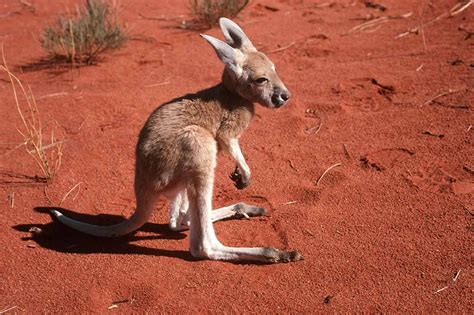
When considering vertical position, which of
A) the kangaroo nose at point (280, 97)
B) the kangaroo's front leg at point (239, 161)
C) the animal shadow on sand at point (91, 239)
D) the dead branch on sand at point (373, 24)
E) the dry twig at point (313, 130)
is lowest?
the animal shadow on sand at point (91, 239)

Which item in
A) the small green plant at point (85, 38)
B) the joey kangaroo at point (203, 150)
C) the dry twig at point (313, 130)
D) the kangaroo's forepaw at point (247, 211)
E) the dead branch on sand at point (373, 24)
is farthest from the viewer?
the dead branch on sand at point (373, 24)

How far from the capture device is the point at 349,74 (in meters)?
6.30

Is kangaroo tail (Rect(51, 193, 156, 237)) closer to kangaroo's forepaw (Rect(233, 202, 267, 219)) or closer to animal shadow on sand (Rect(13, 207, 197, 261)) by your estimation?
animal shadow on sand (Rect(13, 207, 197, 261))

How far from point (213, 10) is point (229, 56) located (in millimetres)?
4227

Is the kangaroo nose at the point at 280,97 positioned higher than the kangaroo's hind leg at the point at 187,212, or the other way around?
the kangaroo nose at the point at 280,97

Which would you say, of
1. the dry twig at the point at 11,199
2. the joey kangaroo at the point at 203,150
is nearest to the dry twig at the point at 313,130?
the joey kangaroo at the point at 203,150

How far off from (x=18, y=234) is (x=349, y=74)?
4.03 metres

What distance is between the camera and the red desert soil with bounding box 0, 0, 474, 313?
351 cm

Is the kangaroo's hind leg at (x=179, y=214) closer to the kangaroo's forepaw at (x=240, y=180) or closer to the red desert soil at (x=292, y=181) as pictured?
the red desert soil at (x=292, y=181)

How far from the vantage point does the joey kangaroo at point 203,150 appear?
3.64 meters

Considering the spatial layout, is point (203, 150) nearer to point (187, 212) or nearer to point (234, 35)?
point (187, 212)

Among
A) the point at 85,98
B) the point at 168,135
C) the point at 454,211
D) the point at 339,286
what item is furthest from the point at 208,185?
the point at 85,98

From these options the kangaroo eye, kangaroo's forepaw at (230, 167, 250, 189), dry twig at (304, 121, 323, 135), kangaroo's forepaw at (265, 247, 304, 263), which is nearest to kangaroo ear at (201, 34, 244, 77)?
the kangaroo eye

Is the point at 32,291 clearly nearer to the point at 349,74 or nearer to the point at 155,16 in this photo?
the point at 349,74
